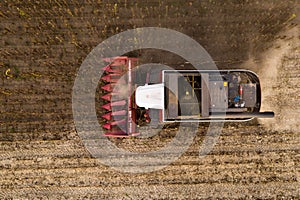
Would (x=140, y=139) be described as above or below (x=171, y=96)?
below

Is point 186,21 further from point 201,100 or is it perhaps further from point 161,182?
point 161,182

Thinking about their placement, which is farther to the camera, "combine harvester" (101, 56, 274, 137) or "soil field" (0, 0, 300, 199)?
"soil field" (0, 0, 300, 199)

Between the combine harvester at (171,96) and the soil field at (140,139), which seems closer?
the combine harvester at (171,96)

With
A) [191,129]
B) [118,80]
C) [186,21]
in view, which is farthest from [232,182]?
[186,21]

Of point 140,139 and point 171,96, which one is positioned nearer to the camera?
point 171,96
